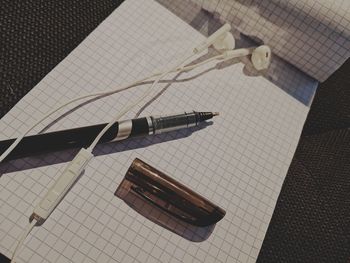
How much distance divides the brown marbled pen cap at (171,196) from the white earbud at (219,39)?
27 centimetres

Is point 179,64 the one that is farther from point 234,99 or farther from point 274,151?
point 274,151

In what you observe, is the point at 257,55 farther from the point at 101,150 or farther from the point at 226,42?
the point at 101,150

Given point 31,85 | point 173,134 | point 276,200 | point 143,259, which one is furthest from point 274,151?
point 31,85

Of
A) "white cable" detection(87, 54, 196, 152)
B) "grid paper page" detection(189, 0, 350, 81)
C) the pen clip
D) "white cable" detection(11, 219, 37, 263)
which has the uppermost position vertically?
"grid paper page" detection(189, 0, 350, 81)

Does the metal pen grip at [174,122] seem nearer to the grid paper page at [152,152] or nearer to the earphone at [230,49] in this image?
the grid paper page at [152,152]

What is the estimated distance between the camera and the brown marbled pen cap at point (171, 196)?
532mm

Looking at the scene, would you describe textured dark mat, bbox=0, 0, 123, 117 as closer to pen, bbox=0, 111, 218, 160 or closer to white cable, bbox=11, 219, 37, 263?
pen, bbox=0, 111, 218, 160

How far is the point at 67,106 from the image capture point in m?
0.57

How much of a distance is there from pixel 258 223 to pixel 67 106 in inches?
15.5

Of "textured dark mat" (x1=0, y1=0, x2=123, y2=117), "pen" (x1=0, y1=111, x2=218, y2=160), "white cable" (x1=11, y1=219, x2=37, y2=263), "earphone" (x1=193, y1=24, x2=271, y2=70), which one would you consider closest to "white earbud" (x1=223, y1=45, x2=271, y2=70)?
"earphone" (x1=193, y1=24, x2=271, y2=70)

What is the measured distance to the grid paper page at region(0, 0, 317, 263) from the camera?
51 cm

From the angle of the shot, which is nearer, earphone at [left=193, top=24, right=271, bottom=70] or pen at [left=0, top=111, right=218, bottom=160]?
pen at [left=0, top=111, right=218, bottom=160]

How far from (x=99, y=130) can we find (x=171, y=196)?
0.52 ft

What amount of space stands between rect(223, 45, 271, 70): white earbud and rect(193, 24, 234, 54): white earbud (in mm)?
24
